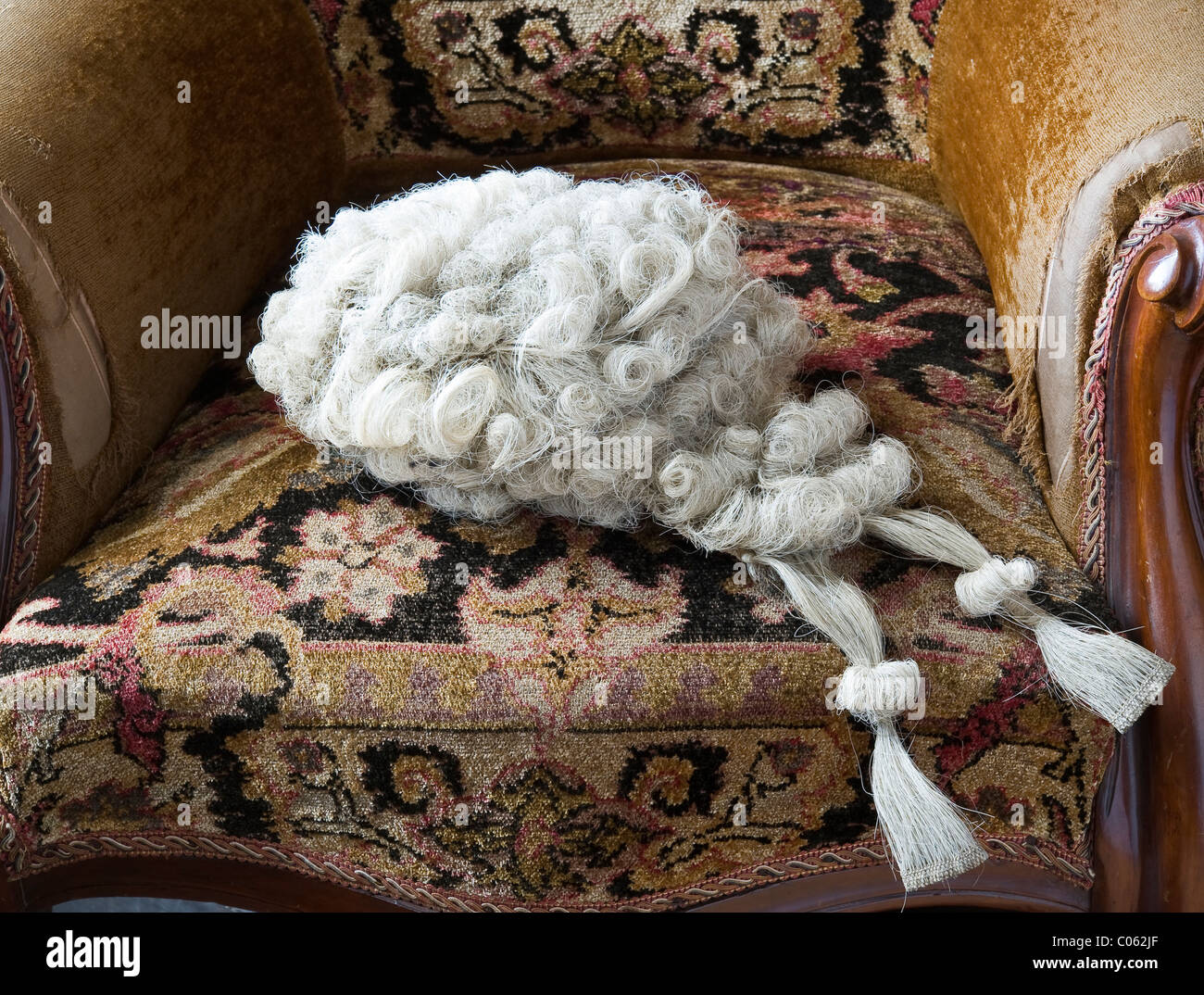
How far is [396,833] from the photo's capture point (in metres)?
0.88

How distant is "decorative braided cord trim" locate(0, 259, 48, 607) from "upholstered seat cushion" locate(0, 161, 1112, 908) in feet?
0.09

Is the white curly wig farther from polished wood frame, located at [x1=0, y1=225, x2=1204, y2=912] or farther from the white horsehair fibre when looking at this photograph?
polished wood frame, located at [x1=0, y1=225, x2=1204, y2=912]

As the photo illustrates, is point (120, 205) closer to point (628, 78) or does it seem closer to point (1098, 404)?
point (628, 78)

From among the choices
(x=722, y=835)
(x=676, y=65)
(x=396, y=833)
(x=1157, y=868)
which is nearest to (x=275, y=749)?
(x=396, y=833)

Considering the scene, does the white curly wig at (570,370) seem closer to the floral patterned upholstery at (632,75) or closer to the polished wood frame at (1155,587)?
the polished wood frame at (1155,587)

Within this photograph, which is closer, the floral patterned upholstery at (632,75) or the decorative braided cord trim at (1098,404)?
the decorative braided cord trim at (1098,404)

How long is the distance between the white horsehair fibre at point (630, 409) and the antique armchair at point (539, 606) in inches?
1.4

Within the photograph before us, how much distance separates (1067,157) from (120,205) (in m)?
0.90

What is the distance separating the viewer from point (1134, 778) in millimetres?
909

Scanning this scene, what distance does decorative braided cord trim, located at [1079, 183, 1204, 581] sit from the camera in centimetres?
91

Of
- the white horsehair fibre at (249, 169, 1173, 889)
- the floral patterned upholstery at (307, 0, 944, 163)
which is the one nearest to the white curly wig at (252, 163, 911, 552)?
the white horsehair fibre at (249, 169, 1173, 889)

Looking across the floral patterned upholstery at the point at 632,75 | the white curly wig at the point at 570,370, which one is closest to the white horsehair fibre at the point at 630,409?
the white curly wig at the point at 570,370

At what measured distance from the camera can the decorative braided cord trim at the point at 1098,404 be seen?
0.91m

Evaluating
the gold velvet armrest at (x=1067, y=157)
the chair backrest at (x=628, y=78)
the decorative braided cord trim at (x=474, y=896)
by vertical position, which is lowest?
the decorative braided cord trim at (x=474, y=896)
